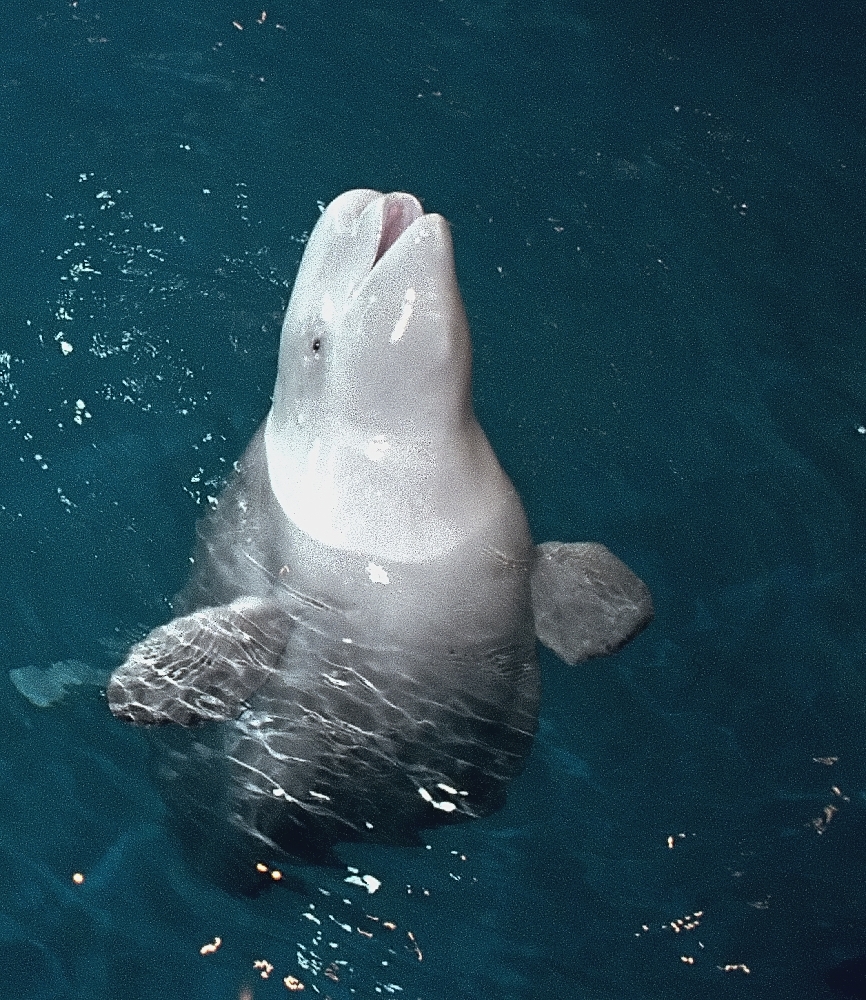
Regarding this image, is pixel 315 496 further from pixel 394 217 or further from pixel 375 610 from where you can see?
pixel 394 217

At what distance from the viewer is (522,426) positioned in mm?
6805

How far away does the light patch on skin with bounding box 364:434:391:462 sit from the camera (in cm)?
545

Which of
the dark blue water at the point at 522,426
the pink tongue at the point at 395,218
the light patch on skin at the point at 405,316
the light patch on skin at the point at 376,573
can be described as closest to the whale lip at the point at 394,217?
the pink tongue at the point at 395,218

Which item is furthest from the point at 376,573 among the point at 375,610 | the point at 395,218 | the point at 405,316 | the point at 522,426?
the point at 522,426

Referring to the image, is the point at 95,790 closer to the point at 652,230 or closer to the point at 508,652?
the point at 508,652

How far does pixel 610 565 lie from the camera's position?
5578mm

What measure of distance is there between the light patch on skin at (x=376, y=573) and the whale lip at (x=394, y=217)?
1163 millimetres

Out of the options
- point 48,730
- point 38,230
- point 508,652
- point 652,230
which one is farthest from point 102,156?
point 508,652

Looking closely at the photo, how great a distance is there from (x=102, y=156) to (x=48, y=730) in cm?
386

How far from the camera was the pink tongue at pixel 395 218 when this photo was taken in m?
5.33

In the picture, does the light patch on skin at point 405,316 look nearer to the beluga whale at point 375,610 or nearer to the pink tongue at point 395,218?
the beluga whale at point 375,610

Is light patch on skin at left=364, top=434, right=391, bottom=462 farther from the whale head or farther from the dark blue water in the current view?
the dark blue water

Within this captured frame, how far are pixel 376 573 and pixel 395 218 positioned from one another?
4.51 ft

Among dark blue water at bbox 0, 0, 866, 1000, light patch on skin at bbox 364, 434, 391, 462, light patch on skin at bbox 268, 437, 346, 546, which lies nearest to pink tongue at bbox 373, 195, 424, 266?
light patch on skin at bbox 364, 434, 391, 462
